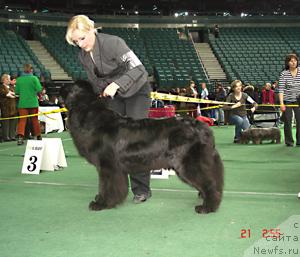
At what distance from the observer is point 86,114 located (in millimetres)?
3842

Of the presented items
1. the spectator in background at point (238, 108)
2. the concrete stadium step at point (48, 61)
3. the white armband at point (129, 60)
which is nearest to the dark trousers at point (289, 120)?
the spectator in background at point (238, 108)

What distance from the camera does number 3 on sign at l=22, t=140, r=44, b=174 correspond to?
594 cm

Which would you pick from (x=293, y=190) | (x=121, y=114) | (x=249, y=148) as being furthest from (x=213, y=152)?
(x=249, y=148)

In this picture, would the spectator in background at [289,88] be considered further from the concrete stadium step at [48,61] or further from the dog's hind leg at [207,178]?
the concrete stadium step at [48,61]

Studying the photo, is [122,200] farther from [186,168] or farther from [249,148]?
[249,148]

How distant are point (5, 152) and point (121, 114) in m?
4.98

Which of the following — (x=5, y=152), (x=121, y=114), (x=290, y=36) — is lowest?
(x=5, y=152)

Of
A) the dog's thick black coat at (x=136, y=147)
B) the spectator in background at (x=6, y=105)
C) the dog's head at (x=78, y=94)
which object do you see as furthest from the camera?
the spectator in background at (x=6, y=105)

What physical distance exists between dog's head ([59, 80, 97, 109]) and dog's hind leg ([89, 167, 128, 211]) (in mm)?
633

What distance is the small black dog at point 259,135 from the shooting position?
9391 millimetres

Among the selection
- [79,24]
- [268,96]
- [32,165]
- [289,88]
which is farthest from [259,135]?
[268,96]
